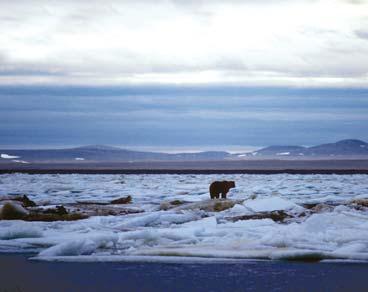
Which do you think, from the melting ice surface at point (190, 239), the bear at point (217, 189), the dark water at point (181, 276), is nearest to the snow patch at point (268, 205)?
the melting ice surface at point (190, 239)

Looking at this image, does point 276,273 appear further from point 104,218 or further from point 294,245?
point 104,218

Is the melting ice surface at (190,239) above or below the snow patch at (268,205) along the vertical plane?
below

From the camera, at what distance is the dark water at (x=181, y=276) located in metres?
6.97

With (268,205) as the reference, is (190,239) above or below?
below

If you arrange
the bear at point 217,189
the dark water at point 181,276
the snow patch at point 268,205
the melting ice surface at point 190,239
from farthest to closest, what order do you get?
the bear at point 217,189 → the snow patch at point 268,205 → the melting ice surface at point 190,239 → the dark water at point 181,276

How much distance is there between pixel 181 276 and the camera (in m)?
7.55

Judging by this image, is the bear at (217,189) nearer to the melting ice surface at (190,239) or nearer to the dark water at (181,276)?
the melting ice surface at (190,239)

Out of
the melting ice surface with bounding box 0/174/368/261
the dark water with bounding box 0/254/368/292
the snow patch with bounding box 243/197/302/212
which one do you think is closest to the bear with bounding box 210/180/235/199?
the snow patch with bounding box 243/197/302/212

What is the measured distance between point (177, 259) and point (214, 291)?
183 centimetres

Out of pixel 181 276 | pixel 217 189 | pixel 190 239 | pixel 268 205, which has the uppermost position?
pixel 217 189

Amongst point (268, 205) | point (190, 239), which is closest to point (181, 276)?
point (190, 239)

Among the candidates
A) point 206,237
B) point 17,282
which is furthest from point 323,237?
point 17,282

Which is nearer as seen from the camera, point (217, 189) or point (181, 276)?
point (181, 276)

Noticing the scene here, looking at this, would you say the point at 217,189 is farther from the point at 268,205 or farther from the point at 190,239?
the point at 190,239
